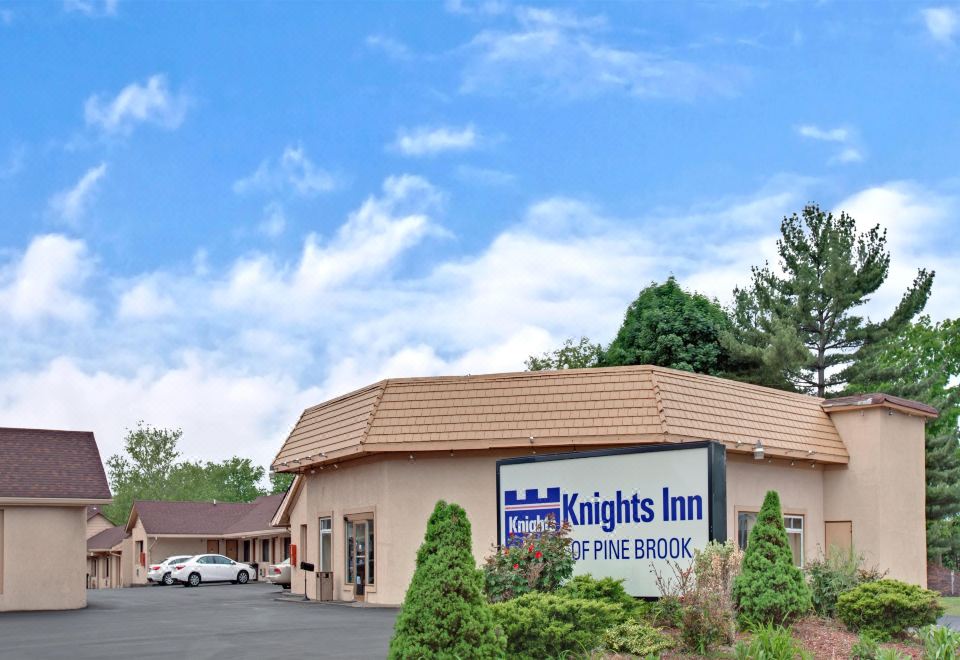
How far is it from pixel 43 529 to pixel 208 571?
2384 centimetres

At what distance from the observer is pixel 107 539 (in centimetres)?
7444

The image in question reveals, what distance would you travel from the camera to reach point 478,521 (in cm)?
2527

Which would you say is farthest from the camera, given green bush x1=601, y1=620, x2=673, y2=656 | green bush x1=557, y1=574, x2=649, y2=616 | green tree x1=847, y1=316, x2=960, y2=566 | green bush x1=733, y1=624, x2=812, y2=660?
green tree x1=847, y1=316, x2=960, y2=566

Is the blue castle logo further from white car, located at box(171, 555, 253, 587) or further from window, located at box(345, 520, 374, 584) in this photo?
white car, located at box(171, 555, 253, 587)

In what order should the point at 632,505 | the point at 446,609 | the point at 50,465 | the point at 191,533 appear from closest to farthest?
1. the point at 446,609
2. the point at 632,505
3. the point at 50,465
4. the point at 191,533

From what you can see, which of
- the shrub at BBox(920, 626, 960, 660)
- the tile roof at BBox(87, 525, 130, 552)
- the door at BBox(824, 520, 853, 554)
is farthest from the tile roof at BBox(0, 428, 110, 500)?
the tile roof at BBox(87, 525, 130, 552)

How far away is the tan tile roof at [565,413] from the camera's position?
2425 cm

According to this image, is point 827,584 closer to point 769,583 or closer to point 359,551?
point 769,583

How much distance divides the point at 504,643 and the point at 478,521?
48.6 feet

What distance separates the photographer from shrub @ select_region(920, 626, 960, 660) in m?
11.7

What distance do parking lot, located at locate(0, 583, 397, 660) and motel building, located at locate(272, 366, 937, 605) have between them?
234 cm

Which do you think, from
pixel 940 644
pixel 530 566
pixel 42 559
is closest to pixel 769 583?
pixel 940 644

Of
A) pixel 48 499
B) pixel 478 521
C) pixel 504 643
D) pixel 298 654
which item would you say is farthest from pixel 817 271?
pixel 504 643

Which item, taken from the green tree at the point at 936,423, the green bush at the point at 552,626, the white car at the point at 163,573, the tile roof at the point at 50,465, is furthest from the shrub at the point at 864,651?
the white car at the point at 163,573
